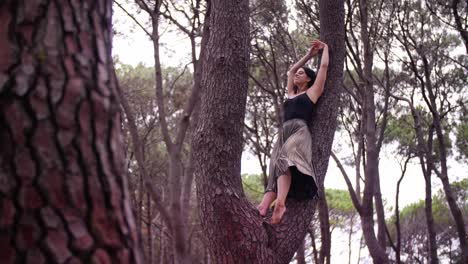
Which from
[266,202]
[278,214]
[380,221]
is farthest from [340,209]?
[278,214]

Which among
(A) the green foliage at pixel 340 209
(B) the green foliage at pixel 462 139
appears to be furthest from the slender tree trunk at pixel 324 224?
(A) the green foliage at pixel 340 209

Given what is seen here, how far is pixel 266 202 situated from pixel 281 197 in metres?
0.23

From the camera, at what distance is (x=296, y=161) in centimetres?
429

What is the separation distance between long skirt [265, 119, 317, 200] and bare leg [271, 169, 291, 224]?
0.03 meters

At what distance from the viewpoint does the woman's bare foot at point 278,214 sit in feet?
13.0

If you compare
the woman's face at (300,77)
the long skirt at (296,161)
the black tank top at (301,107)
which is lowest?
the long skirt at (296,161)

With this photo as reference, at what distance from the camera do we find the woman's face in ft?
16.2

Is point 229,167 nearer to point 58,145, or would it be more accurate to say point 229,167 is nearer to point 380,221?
point 58,145

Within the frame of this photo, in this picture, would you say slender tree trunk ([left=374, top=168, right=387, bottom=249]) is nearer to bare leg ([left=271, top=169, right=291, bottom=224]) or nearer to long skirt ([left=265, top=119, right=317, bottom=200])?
long skirt ([left=265, top=119, right=317, bottom=200])

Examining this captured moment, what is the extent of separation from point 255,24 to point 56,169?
37.1 feet

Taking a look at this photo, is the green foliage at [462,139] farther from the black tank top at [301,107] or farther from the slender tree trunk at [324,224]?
the black tank top at [301,107]

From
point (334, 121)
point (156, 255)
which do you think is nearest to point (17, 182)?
point (334, 121)

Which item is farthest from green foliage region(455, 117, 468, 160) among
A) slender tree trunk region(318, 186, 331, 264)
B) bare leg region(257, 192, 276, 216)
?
bare leg region(257, 192, 276, 216)

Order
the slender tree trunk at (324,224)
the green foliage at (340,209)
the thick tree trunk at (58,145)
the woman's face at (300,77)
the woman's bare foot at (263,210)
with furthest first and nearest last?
the green foliage at (340,209) → the slender tree trunk at (324,224) → the woman's face at (300,77) → the woman's bare foot at (263,210) → the thick tree trunk at (58,145)
